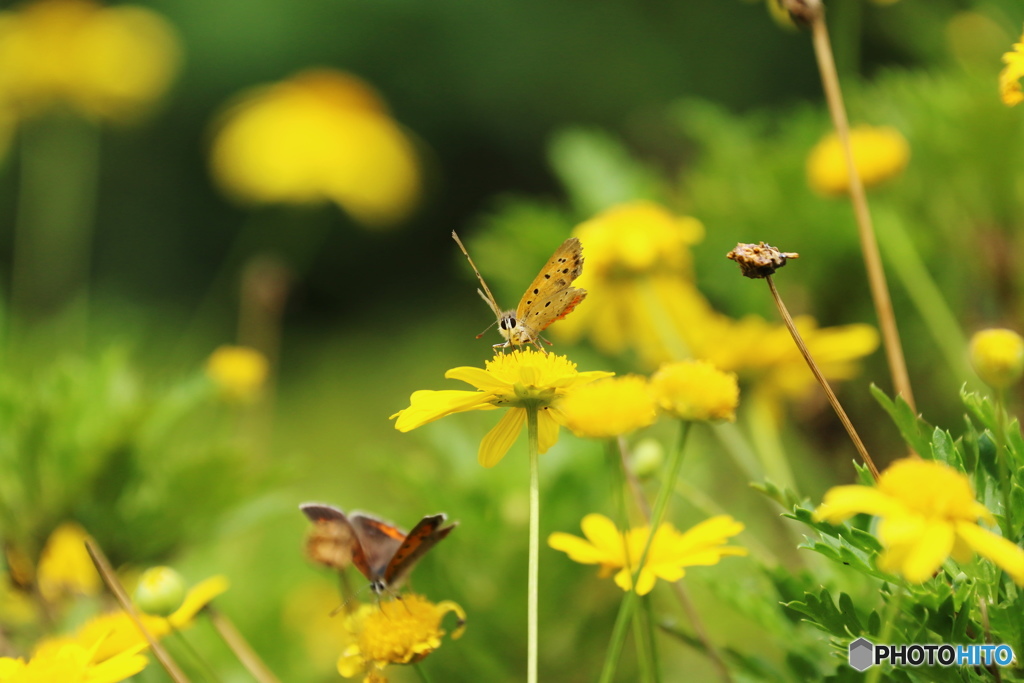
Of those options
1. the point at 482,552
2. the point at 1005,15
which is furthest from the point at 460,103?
the point at 482,552

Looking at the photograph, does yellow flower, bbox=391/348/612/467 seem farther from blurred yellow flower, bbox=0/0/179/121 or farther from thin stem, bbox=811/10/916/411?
blurred yellow flower, bbox=0/0/179/121

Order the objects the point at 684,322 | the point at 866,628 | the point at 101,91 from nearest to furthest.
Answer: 1. the point at 866,628
2. the point at 684,322
3. the point at 101,91

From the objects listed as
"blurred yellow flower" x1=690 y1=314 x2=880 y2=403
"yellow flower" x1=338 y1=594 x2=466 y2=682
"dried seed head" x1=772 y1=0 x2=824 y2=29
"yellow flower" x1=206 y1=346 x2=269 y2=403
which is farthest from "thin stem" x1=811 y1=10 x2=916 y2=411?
"yellow flower" x1=206 y1=346 x2=269 y2=403

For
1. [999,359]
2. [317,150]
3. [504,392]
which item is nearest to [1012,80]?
[999,359]

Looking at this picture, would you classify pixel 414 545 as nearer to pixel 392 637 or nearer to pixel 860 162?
pixel 392 637

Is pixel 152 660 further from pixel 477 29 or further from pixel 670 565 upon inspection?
pixel 477 29

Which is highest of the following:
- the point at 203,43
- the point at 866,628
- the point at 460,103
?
the point at 866,628

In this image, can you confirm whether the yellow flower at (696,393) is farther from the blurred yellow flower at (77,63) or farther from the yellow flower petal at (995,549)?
the blurred yellow flower at (77,63)
